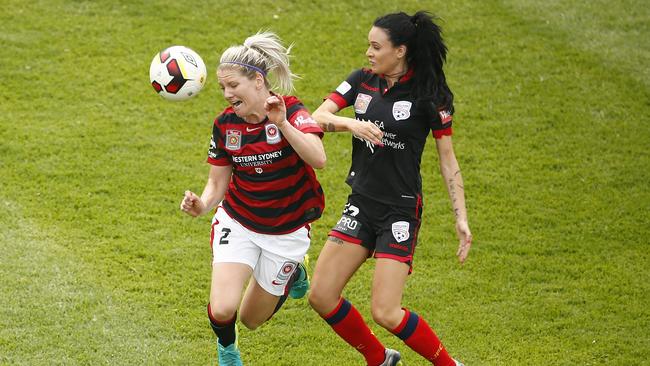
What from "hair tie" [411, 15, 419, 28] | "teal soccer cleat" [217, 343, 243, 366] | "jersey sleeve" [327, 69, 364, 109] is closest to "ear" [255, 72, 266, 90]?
"jersey sleeve" [327, 69, 364, 109]

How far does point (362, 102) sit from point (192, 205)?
1.47 metres

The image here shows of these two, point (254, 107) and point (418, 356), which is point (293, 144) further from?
point (418, 356)

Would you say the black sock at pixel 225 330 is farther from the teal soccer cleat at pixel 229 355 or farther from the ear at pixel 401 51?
the ear at pixel 401 51

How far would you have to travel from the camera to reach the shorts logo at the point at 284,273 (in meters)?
7.53

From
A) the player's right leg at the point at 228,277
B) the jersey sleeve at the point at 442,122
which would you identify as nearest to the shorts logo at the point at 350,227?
the player's right leg at the point at 228,277

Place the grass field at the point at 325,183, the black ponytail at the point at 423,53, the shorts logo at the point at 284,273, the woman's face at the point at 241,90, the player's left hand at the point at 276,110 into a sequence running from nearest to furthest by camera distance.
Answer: the player's left hand at the point at 276,110 < the woman's face at the point at 241,90 < the black ponytail at the point at 423,53 < the shorts logo at the point at 284,273 < the grass field at the point at 325,183

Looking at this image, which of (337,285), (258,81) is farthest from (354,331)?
(258,81)

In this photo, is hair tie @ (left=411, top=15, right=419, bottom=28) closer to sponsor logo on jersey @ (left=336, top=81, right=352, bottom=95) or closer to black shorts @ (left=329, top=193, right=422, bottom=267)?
sponsor logo on jersey @ (left=336, top=81, right=352, bottom=95)

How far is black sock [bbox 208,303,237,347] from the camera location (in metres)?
7.19

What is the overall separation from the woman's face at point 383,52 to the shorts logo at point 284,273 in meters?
1.55

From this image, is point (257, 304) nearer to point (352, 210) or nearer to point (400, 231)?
point (352, 210)

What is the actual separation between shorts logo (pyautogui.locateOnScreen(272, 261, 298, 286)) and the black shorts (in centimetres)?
38

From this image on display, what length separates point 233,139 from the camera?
725cm

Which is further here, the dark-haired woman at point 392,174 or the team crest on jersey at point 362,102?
the team crest on jersey at point 362,102
